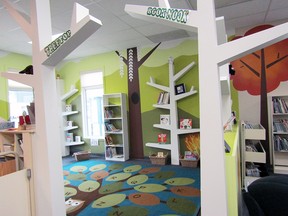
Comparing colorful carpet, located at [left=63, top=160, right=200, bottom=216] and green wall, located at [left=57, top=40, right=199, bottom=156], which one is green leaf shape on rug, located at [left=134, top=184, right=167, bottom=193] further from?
green wall, located at [left=57, top=40, right=199, bottom=156]

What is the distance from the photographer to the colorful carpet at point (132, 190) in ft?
8.51

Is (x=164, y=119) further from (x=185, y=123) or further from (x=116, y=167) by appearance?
(x=116, y=167)

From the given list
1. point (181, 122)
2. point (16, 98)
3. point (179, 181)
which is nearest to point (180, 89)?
point (181, 122)

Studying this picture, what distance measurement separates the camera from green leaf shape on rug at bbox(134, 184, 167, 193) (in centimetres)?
Answer: 311

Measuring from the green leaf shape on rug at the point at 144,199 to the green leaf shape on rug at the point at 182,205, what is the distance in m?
0.19

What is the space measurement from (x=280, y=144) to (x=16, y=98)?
19.8 feet

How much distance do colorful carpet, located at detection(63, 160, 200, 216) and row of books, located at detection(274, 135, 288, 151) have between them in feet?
4.99

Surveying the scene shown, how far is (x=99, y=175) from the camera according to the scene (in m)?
3.97

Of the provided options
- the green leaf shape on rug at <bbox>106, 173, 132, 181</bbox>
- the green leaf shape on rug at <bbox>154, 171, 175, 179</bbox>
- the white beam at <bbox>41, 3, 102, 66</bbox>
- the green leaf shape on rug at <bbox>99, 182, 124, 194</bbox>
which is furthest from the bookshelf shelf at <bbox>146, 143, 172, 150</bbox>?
Answer: the white beam at <bbox>41, 3, 102, 66</bbox>

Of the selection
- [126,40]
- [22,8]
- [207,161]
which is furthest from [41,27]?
[126,40]

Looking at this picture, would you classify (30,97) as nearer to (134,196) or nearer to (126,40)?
(126,40)

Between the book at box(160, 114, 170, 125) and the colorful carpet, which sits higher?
the book at box(160, 114, 170, 125)

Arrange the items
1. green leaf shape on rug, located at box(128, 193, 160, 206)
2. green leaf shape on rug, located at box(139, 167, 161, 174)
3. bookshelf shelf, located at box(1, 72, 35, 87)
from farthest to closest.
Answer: green leaf shape on rug, located at box(139, 167, 161, 174) → green leaf shape on rug, located at box(128, 193, 160, 206) → bookshelf shelf, located at box(1, 72, 35, 87)

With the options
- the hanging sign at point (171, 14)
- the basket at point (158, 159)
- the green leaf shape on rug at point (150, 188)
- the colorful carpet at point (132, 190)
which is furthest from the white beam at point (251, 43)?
the basket at point (158, 159)
